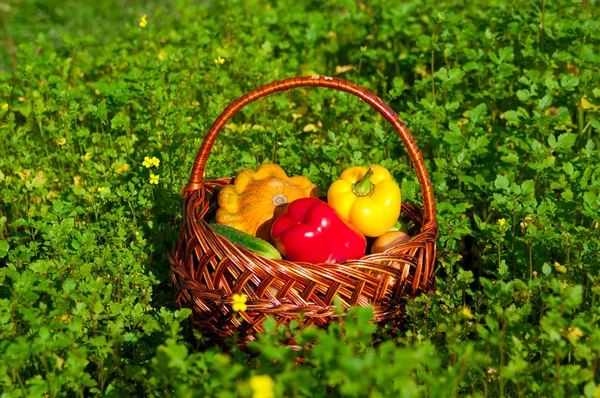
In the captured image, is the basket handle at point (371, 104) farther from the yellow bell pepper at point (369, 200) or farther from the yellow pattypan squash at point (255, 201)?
the yellow pattypan squash at point (255, 201)

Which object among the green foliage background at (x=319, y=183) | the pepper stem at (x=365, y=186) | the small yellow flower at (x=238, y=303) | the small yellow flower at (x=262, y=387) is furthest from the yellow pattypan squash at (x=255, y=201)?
the small yellow flower at (x=262, y=387)

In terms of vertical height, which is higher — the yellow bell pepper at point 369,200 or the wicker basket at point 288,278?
the yellow bell pepper at point 369,200

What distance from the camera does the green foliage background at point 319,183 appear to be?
233 cm

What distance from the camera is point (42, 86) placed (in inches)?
177

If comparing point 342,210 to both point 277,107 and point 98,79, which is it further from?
point 98,79

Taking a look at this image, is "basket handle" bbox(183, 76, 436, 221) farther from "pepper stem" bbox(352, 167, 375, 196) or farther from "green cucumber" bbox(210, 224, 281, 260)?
"green cucumber" bbox(210, 224, 281, 260)

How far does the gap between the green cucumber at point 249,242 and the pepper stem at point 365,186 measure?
1.47 ft

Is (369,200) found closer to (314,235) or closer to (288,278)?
(314,235)

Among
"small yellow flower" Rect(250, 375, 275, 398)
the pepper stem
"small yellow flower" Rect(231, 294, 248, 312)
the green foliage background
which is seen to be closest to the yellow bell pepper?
the pepper stem

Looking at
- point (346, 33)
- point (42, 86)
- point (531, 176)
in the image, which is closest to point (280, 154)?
point (531, 176)

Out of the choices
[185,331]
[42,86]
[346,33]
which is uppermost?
[346,33]

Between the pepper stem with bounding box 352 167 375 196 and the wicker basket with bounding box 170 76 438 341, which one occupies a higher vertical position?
the pepper stem with bounding box 352 167 375 196

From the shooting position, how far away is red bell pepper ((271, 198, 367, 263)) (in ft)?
9.40

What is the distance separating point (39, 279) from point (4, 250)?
15.4 inches
